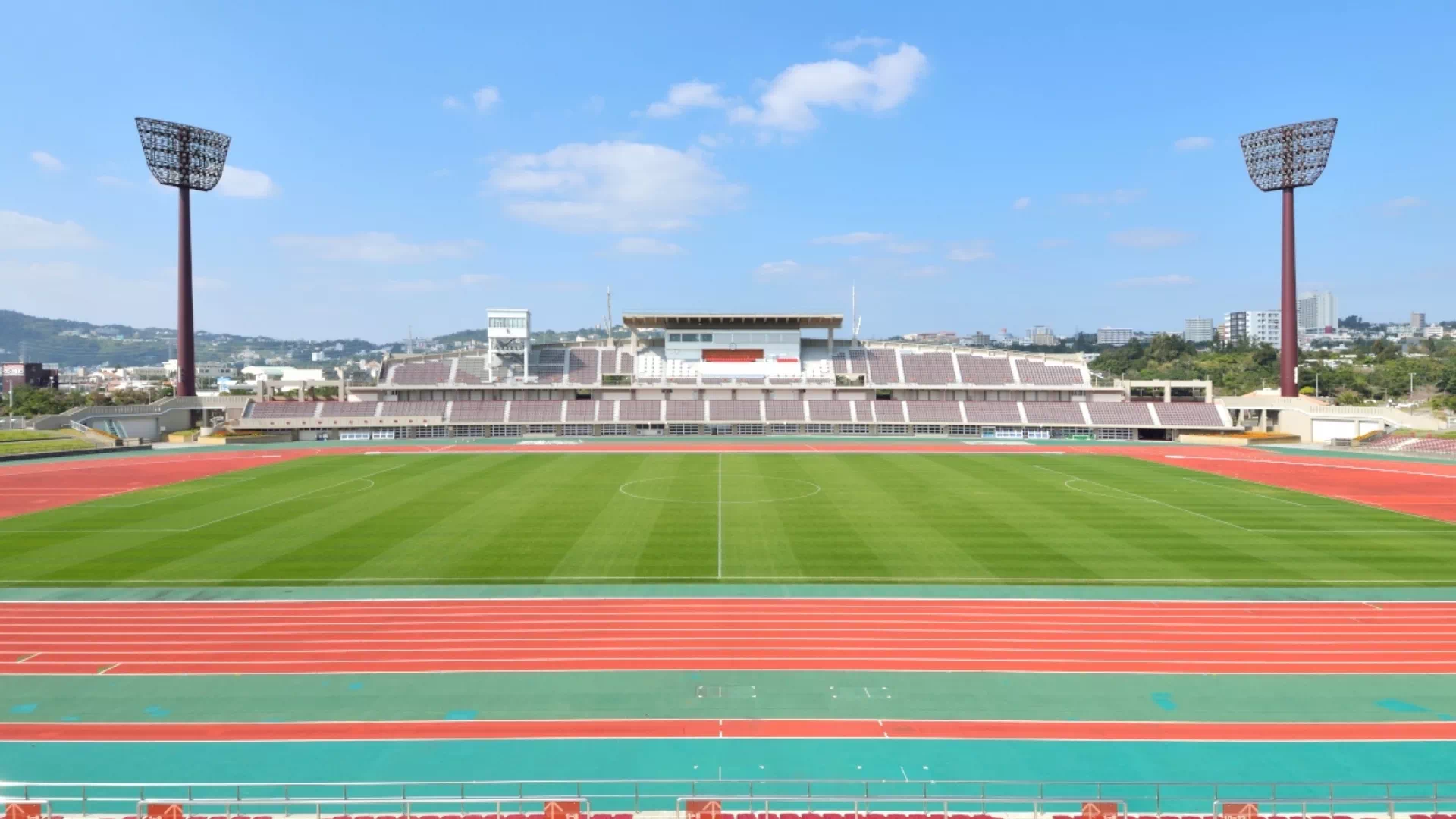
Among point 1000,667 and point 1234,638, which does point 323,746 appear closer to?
point 1000,667

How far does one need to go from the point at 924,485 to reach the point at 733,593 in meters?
17.4

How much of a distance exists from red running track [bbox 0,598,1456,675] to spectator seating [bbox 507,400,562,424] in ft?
141

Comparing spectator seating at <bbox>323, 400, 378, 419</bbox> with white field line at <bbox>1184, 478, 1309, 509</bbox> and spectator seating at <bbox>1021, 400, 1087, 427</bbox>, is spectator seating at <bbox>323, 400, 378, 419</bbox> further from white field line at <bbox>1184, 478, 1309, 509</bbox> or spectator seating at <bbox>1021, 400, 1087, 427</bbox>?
white field line at <bbox>1184, 478, 1309, 509</bbox>

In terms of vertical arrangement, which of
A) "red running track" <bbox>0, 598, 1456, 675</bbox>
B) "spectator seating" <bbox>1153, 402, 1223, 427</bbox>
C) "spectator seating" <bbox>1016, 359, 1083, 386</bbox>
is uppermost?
"spectator seating" <bbox>1016, 359, 1083, 386</bbox>

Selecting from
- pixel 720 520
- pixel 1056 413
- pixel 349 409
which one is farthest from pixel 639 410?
pixel 720 520

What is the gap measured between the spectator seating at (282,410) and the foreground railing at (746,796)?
53.7 metres

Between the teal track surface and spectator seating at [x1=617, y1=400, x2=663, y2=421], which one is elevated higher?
spectator seating at [x1=617, y1=400, x2=663, y2=421]

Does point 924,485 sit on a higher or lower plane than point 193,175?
lower

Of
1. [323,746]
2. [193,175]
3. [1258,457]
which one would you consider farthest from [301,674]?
[193,175]

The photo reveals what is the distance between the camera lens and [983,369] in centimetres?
6475

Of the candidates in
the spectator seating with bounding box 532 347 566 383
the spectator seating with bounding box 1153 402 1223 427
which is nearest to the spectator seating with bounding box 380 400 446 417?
the spectator seating with bounding box 532 347 566 383

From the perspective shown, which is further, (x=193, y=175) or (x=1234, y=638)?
(x=193, y=175)

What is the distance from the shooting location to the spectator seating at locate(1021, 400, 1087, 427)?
57.4 metres

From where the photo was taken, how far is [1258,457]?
43344 mm
